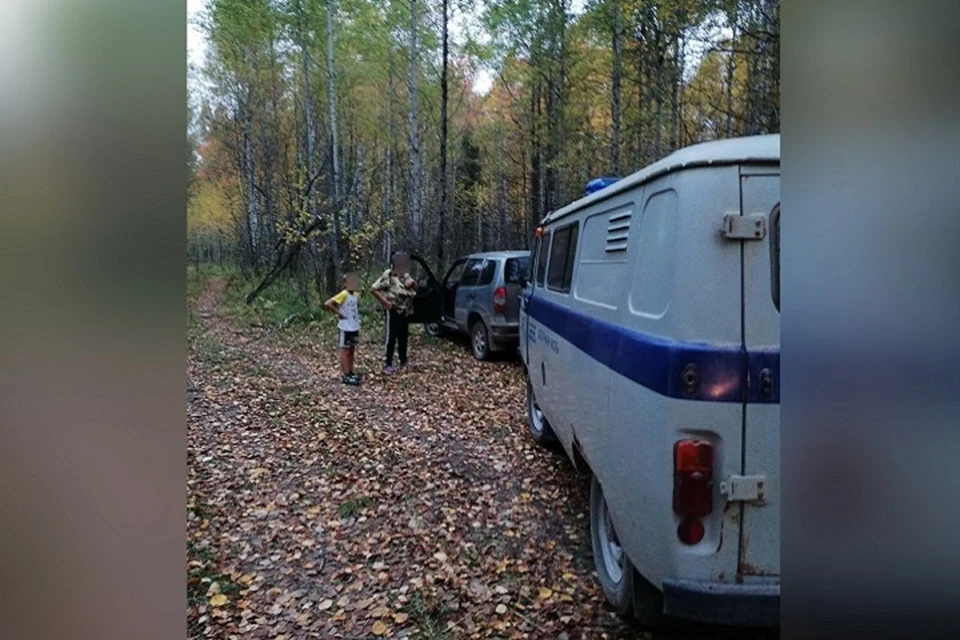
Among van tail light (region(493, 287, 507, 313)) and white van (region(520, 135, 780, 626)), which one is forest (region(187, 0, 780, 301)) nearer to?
white van (region(520, 135, 780, 626))

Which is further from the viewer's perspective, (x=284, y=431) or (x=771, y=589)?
(x=284, y=431)

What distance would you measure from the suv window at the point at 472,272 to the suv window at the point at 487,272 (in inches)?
0.9

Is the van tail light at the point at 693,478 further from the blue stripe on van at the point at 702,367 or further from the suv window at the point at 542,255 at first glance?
the suv window at the point at 542,255

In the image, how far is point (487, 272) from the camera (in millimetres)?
2777

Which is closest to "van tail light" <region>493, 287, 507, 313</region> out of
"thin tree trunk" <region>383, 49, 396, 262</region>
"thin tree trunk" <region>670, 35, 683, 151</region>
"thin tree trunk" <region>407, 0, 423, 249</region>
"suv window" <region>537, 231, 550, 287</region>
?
"suv window" <region>537, 231, 550, 287</region>

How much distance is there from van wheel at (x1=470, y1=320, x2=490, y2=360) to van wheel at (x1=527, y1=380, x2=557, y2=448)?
0.33 meters

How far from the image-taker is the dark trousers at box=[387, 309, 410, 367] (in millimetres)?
1947

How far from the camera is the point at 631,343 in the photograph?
42.4 inches

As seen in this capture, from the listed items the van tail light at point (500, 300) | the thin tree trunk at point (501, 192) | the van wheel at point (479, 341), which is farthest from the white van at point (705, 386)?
the van tail light at point (500, 300)
